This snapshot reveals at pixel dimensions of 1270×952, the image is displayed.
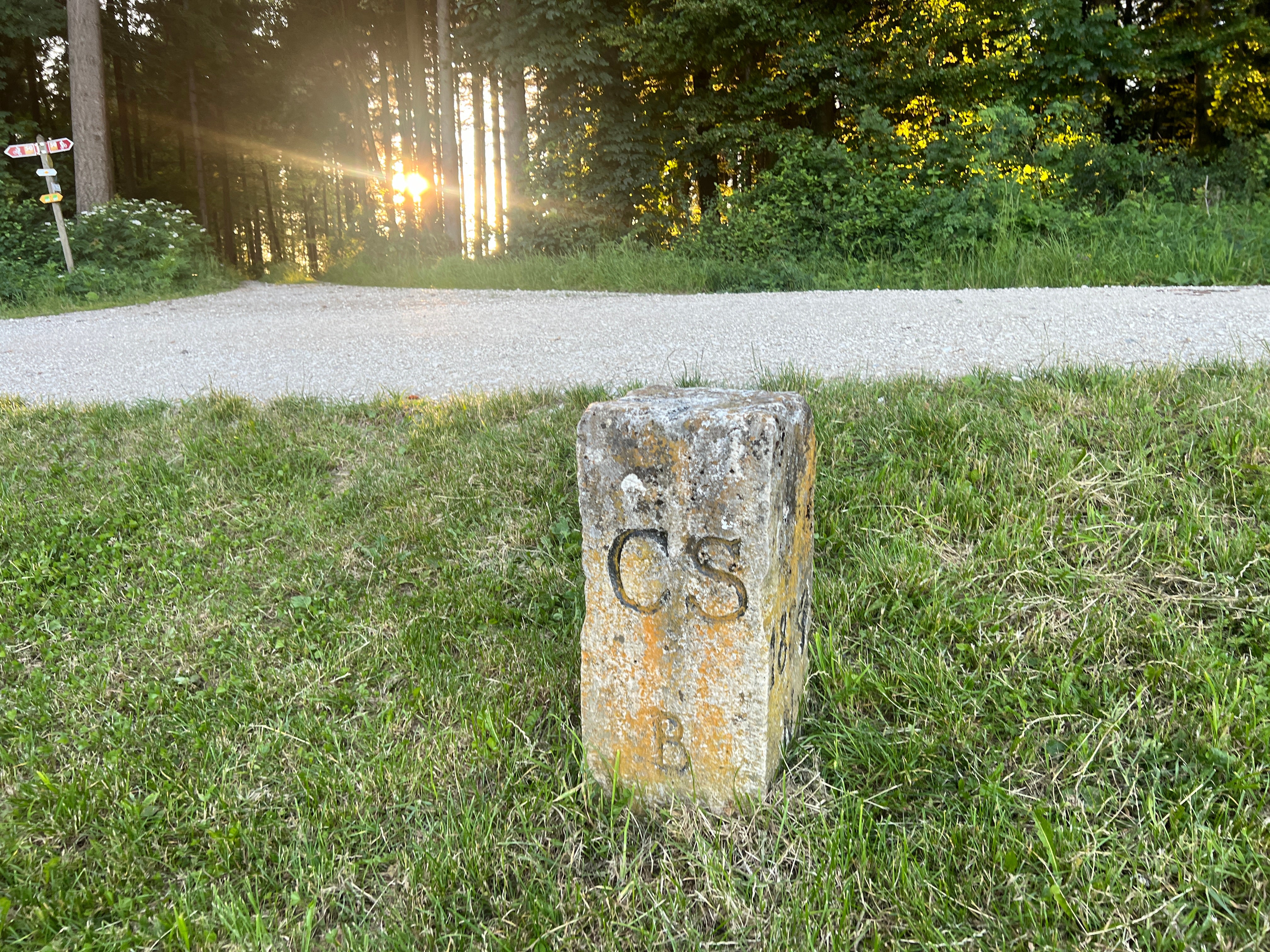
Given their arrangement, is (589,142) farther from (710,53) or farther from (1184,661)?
(1184,661)

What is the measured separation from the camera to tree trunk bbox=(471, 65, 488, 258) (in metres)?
23.3

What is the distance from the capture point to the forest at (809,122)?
10.7 metres

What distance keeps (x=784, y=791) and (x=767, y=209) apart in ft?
35.6

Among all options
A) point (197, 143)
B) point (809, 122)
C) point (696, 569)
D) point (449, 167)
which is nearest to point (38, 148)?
point (449, 167)

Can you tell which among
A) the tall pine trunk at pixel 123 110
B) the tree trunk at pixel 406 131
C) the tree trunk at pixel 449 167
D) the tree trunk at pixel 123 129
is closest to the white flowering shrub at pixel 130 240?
the tree trunk at pixel 449 167

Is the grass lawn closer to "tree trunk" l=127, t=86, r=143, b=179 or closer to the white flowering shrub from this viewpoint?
the white flowering shrub

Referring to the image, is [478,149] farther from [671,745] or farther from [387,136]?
[671,745]

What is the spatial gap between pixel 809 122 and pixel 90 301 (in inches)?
468

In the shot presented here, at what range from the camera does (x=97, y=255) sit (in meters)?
13.0

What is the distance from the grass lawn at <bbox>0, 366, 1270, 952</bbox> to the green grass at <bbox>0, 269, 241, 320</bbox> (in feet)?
29.6

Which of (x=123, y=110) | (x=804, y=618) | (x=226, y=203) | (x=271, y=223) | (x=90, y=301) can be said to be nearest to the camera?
(x=804, y=618)

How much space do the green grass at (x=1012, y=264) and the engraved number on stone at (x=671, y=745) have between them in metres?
7.68

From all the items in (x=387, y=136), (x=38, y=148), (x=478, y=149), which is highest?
(x=387, y=136)

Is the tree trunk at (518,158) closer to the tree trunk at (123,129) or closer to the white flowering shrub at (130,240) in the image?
the white flowering shrub at (130,240)
